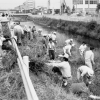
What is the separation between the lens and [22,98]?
14.3 ft

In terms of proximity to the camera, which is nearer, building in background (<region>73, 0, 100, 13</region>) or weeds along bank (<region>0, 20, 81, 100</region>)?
weeds along bank (<region>0, 20, 81, 100</region>)

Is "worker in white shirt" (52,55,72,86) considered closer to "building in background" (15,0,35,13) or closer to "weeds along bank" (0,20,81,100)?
"weeds along bank" (0,20,81,100)

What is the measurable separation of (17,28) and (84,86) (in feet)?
17.0

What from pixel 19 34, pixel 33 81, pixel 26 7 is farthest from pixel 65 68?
pixel 26 7

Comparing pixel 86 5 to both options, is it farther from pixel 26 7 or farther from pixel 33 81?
pixel 26 7

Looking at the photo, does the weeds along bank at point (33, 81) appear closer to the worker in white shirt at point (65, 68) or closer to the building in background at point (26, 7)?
the worker in white shirt at point (65, 68)

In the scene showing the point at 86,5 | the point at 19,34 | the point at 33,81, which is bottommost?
the point at 33,81

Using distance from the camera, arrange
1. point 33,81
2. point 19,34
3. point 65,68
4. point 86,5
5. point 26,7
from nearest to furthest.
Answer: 1. point 33,81
2. point 65,68
3. point 19,34
4. point 86,5
5. point 26,7

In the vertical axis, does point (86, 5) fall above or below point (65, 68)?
above

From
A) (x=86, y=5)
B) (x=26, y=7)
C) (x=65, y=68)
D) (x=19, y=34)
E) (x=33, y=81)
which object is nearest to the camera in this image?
(x=33, y=81)

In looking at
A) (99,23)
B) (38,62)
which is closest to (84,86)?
(38,62)

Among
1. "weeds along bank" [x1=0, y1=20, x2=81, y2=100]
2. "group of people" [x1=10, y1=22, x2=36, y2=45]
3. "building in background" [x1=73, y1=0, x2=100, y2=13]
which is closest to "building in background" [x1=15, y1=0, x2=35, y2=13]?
"building in background" [x1=73, y1=0, x2=100, y2=13]

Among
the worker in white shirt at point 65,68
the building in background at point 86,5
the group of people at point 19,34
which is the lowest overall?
the worker in white shirt at point 65,68

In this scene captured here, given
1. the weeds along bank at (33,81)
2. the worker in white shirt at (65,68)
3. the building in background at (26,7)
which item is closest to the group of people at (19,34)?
the weeds along bank at (33,81)
